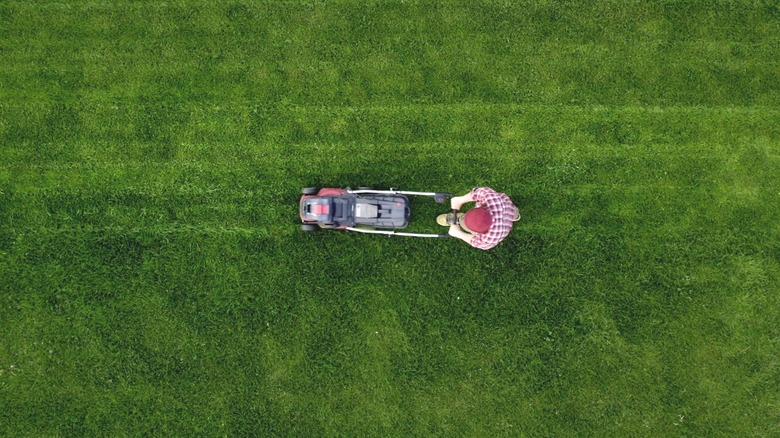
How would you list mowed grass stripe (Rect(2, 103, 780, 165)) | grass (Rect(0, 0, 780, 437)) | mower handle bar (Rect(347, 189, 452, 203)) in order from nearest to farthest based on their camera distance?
mower handle bar (Rect(347, 189, 452, 203))
grass (Rect(0, 0, 780, 437))
mowed grass stripe (Rect(2, 103, 780, 165))

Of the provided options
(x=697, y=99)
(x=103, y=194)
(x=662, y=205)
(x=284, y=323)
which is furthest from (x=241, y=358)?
(x=697, y=99)

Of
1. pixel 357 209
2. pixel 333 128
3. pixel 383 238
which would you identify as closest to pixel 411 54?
pixel 333 128

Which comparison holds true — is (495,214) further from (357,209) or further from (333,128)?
(333,128)

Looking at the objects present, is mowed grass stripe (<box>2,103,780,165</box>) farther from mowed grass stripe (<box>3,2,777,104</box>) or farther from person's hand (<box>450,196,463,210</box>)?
person's hand (<box>450,196,463,210</box>)

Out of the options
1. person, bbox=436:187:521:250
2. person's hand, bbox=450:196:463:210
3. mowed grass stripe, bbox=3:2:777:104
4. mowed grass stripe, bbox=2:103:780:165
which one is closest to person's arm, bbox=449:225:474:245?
person, bbox=436:187:521:250

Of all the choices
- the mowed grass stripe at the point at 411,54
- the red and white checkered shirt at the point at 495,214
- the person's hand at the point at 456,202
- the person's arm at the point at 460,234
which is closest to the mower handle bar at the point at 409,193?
the person's hand at the point at 456,202

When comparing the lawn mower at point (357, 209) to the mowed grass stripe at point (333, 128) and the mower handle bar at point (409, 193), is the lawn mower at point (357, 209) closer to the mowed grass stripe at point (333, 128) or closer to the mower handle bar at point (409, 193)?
the mower handle bar at point (409, 193)
